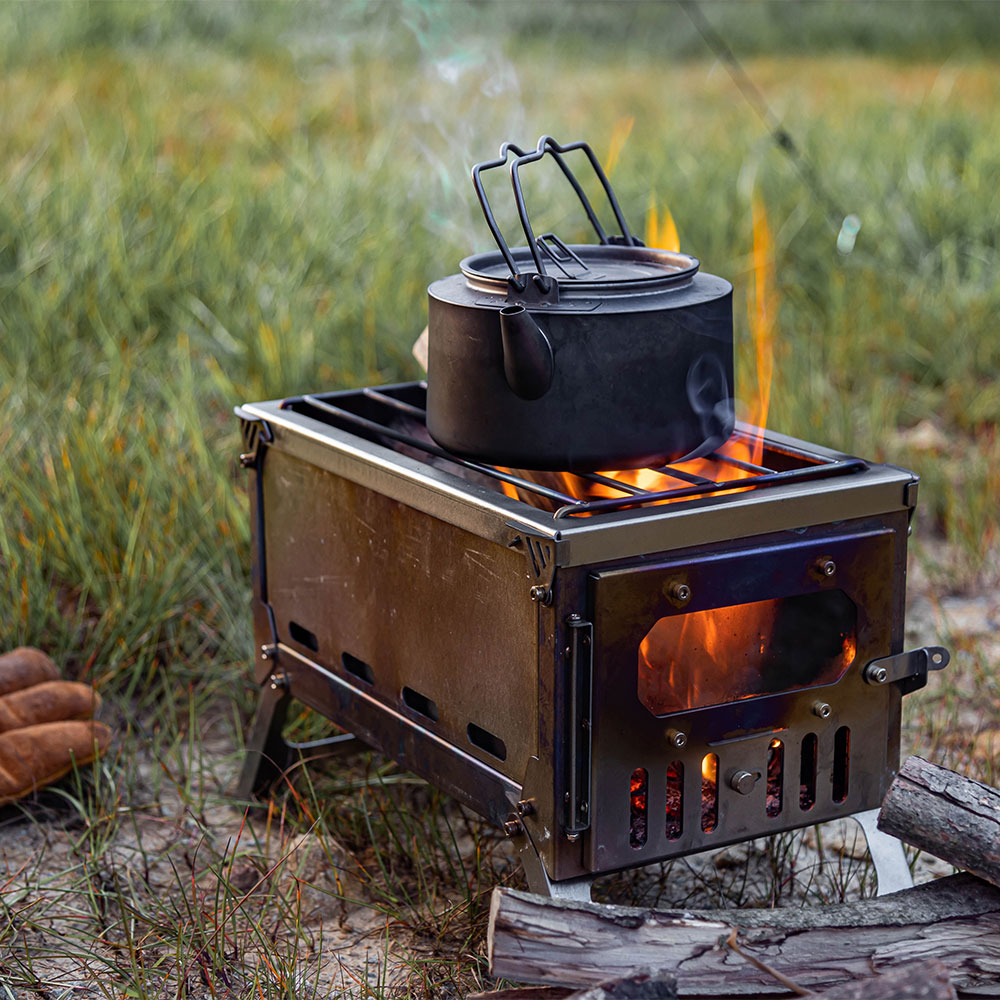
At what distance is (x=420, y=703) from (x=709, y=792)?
468 mm

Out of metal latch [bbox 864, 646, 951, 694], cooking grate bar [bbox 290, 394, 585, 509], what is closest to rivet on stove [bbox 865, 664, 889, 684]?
metal latch [bbox 864, 646, 951, 694]

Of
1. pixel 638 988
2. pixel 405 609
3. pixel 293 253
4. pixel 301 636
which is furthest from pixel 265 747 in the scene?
pixel 293 253

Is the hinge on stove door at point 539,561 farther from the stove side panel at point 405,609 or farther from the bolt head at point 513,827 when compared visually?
the bolt head at point 513,827

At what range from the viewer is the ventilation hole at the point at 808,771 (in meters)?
1.97

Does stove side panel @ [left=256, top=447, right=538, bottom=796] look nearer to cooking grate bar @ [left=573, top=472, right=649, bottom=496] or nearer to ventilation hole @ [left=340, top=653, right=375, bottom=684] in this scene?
ventilation hole @ [left=340, top=653, right=375, bottom=684]

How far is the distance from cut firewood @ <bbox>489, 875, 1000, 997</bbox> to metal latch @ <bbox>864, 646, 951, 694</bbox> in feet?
0.92

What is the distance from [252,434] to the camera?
241 cm

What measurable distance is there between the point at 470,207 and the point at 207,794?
10.5 feet

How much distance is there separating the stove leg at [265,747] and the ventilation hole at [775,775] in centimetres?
91

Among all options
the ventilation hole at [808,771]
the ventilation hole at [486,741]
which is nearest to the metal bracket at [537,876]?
the ventilation hole at [486,741]

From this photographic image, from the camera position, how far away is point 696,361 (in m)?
1.93

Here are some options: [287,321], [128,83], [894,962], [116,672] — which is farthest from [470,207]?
[894,962]

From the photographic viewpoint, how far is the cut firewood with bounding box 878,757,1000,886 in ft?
5.85

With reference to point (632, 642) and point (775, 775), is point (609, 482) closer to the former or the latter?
point (632, 642)
